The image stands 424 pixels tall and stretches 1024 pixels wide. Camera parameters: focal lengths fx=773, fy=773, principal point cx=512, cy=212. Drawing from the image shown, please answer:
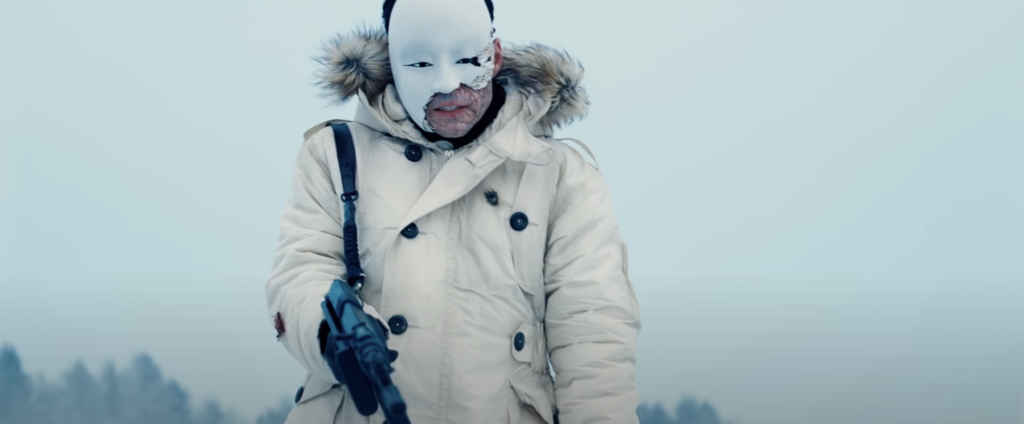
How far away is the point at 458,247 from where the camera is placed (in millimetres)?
1013

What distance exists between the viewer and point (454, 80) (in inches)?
41.3

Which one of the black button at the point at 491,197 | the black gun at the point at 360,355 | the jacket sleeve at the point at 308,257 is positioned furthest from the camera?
the black button at the point at 491,197

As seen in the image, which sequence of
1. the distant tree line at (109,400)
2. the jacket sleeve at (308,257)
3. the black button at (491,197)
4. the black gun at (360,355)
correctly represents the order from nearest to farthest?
the black gun at (360,355), the jacket sleeve at (308,257), the black button at (491,197), the distant tree line at (109,400)

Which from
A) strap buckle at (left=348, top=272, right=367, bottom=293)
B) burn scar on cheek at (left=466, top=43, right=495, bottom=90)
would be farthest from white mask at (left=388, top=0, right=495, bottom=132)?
strap buckle at (left=348, top=272, right=367, bottom=293)

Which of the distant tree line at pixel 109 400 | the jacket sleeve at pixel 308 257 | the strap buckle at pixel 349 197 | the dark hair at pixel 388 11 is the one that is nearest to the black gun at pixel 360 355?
the jacket sleeve at pixel 308 257

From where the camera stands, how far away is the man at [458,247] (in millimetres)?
980

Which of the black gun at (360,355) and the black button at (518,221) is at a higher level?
the black button at (518,221)

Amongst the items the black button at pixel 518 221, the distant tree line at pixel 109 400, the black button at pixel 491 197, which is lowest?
the distant tree line at pixel 109 400

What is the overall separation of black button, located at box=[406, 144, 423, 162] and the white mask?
0.11ft

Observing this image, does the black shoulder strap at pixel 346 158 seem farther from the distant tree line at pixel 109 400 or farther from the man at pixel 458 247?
the distant tree line at pixel 109 400

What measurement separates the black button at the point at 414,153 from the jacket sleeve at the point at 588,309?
0.65 ft

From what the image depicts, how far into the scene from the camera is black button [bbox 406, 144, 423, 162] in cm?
106

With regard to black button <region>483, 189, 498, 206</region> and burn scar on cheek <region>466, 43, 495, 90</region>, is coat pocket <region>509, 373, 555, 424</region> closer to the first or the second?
black button <region>483, 189, 498, 206</region>

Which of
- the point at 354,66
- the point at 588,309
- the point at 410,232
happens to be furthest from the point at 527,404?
the point at 354,66
